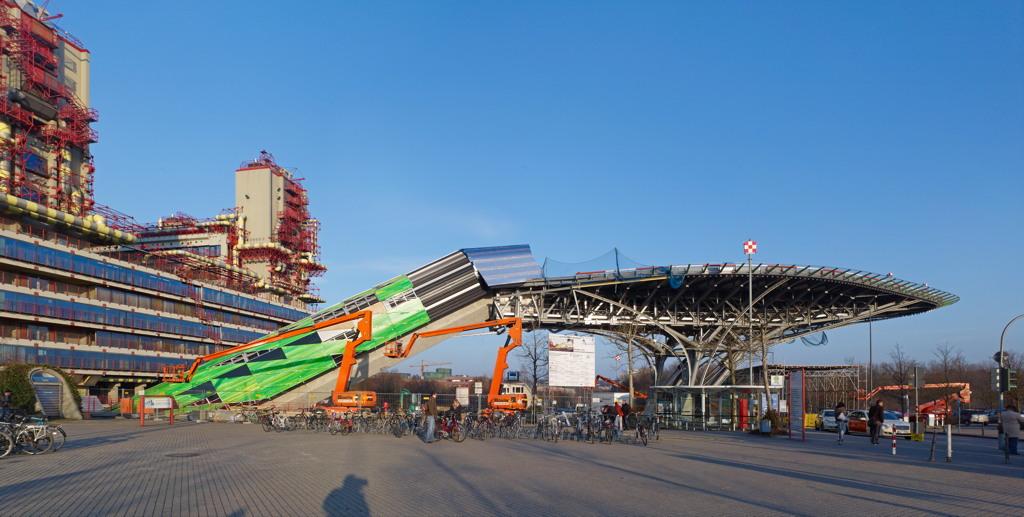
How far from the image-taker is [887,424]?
136 ft

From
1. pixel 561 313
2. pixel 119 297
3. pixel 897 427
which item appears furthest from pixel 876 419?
pixel 119 297

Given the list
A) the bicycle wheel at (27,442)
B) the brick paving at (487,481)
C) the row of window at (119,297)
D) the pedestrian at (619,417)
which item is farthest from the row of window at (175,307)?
the pedestrian at (619,417)

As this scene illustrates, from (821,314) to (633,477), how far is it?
52.1 m

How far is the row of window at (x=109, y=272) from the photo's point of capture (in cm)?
5566

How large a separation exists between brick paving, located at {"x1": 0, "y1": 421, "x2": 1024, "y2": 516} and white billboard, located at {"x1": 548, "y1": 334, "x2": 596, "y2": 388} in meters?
23.3

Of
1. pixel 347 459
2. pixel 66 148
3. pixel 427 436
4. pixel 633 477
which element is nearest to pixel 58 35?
pixel 66 148

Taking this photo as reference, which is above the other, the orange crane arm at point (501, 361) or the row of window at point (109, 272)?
the row of window at point (109, 272)

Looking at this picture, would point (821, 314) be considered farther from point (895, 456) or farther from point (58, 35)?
point (58, 35)

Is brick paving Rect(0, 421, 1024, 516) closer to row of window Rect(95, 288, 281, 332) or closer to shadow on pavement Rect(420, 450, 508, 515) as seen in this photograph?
shadow on pavement Rect(420, 450, 508, 515)

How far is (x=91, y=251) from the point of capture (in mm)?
64188

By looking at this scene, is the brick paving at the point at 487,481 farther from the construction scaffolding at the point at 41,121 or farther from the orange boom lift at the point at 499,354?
the construction scaffolding at the point at 41,121

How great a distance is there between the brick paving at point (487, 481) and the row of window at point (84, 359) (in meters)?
35.0

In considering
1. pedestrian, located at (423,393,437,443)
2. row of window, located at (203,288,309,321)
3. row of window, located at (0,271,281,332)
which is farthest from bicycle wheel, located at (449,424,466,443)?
row of window, located at (203,288,309,321)

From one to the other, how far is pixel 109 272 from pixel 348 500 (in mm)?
59184
